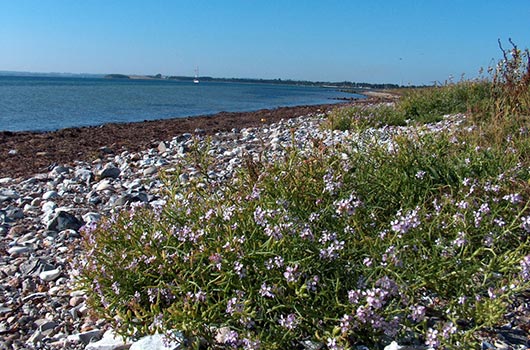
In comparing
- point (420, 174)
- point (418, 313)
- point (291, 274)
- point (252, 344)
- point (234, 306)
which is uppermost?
point (420, 174)

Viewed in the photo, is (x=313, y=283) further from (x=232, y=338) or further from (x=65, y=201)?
(x=65, y=201)

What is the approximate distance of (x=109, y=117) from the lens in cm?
2183

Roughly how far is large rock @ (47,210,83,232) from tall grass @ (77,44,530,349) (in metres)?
1.76

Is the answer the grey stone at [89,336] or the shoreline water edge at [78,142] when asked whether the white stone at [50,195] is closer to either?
the shoreline water edge at [78,142]

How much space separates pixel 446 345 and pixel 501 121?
4145mm

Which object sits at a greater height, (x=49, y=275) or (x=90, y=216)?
(x=90, y=216)

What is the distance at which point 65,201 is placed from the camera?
20.2 feet

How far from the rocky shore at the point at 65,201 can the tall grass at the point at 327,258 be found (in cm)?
32

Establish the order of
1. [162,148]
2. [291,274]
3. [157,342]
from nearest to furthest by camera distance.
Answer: [291,274], [157,342], [162,148]

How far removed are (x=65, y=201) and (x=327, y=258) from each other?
4601 mm

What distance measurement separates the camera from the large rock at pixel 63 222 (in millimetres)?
4969

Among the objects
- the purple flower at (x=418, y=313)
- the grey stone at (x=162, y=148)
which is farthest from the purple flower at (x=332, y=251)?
the grey stone at (x=162, y=148)

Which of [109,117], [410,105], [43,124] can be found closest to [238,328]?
[410,105]

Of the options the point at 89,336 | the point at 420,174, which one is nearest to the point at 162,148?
the point at 89,336
